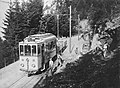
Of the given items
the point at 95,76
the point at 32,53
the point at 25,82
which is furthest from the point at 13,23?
the point at 95,76

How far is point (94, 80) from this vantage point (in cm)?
563

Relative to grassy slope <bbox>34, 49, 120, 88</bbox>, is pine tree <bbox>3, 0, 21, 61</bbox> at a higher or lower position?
higher

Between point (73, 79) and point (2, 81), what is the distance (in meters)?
5.57

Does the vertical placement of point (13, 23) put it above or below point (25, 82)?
above

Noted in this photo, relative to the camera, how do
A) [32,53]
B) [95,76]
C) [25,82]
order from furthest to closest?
[32,53] → [25,82] → [95,76]

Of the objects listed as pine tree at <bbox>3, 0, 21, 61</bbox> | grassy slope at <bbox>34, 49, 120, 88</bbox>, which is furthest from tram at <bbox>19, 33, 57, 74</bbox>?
grassy slope at <bbox>34, 49, 120, 88</bbox>

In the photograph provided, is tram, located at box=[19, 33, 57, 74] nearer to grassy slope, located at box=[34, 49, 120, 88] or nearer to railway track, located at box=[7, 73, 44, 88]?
railway track, located at box=[7, 73, 44, 88]

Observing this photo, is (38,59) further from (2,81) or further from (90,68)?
(90,68)

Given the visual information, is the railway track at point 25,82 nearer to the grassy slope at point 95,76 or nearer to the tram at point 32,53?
the tram at point 32,53

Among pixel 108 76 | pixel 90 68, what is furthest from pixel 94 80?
pixel 90 68

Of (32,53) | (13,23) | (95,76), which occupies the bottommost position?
(95,76)

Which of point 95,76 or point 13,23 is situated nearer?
point 95,76

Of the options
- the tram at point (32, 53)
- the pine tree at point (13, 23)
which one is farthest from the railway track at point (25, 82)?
the pine tree at point (13, 23)

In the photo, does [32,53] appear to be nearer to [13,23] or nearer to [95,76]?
[13,23]
